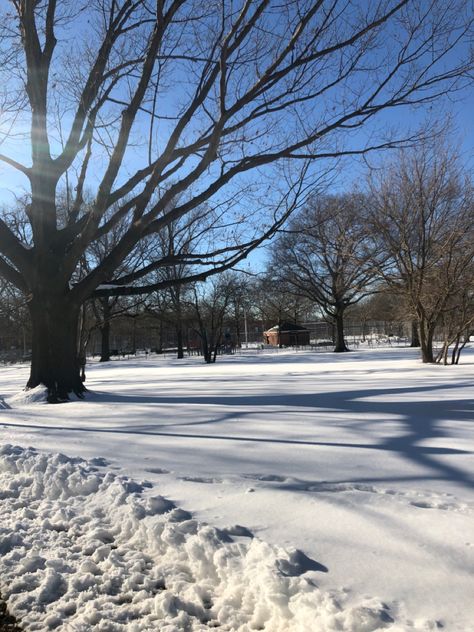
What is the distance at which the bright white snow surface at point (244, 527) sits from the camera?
2.57 metres

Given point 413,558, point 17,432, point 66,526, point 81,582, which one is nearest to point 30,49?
A: point 17,432

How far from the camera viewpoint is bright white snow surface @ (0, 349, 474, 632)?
8.44 feet

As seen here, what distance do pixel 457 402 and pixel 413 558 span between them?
5.87 meters

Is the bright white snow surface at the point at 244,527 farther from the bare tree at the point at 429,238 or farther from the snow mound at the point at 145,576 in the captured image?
the bare tree at the point at 429,238

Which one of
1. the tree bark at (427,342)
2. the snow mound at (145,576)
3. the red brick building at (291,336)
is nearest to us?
the snow mound at (145,576)

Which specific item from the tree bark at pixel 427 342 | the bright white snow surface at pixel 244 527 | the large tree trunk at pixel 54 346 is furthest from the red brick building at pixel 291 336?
the bright white snow surface at pixel 244 527

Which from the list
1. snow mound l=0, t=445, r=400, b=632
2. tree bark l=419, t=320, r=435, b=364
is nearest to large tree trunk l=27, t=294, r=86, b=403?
snow mound l=0, t=445, r=400, b=632

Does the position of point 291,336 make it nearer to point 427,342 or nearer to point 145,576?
point 427,342

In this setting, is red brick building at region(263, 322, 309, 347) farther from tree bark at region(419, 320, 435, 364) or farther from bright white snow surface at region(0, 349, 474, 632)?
bright white snow surface at region(0, 349, 474, 632)

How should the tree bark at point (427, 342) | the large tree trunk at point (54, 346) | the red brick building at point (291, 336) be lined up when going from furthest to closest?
1. the red brick building at point (291, 336)
2. the tree bark at point (427, 342)
3. the large tree trunk at point (54, 346)

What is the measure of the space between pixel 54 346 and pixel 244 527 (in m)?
8.79

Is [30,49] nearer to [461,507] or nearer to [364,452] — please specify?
[364,452]

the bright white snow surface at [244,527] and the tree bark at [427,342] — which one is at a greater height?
the tree bark at [427,342]

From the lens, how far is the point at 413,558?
112 inches
